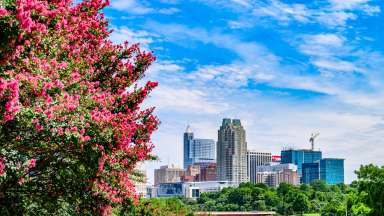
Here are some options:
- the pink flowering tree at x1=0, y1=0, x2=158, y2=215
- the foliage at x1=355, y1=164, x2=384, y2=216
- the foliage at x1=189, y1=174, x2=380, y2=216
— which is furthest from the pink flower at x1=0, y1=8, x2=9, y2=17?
the foliage at x1=189, y1=174, x2=380, y2=216

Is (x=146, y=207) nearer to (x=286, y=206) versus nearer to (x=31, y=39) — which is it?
(x=31, y=39)

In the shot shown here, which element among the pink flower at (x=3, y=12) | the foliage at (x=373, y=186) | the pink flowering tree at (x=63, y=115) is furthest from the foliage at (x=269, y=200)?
the pink flower at (x=3, y=12)

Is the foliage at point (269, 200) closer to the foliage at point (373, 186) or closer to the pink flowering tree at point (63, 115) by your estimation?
the foliage at point (373, 186)

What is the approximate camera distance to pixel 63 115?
10.1 meters

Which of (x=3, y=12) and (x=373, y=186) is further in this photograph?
(x=373, y=186)

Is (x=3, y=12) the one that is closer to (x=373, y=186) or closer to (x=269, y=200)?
(x=373, y=186)

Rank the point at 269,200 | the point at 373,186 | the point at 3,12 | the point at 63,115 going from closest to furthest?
1. the point at 3,12
2. the point at 63,115
3. the point at 373,186
4. the point at 269,200

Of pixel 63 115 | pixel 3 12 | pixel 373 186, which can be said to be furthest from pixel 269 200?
pixel 3 12

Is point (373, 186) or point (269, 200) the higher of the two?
point (373, 186)

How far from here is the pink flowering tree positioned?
9461 mm

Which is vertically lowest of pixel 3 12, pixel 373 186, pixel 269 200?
pixel 269 200

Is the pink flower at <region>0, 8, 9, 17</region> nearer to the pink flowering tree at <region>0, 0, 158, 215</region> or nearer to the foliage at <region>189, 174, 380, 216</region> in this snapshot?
the pink flowering tree at <region>0, 0, 158, 215</region>

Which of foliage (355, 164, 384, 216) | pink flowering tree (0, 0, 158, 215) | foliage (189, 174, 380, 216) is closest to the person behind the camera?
pink flowering tree (0, 0, 158, 215)

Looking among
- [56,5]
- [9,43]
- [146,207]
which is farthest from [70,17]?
[146,207]
